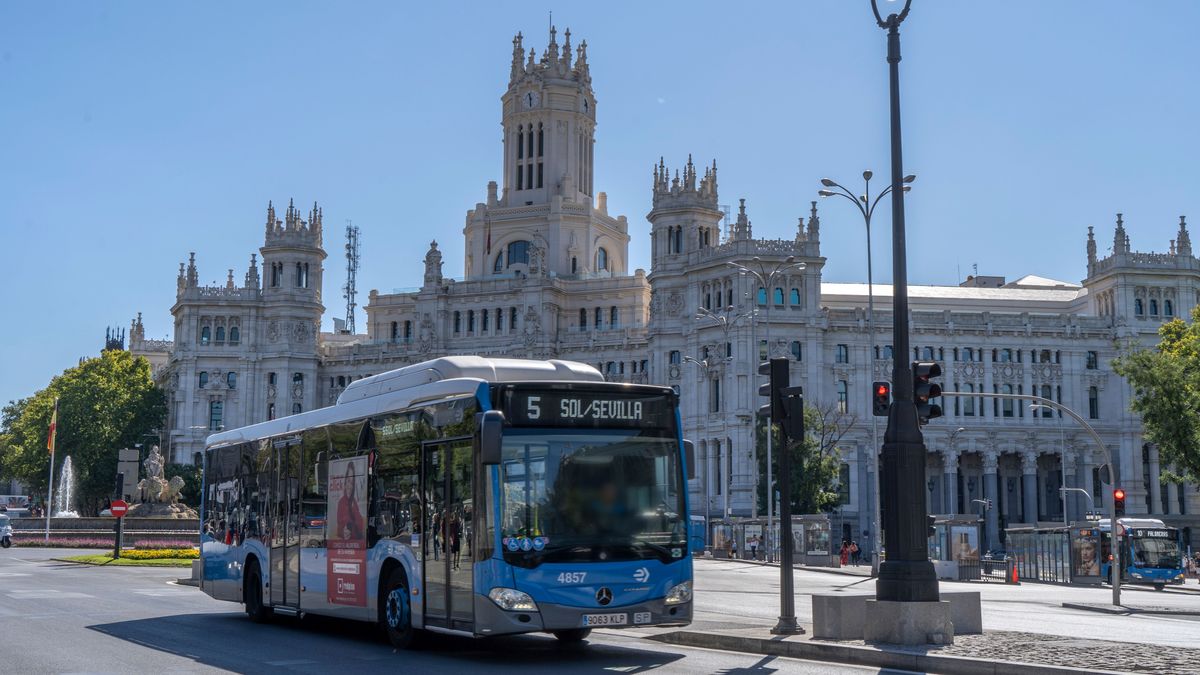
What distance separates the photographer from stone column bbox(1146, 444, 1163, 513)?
92.2 metres

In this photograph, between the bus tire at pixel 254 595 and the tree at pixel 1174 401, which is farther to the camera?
the tree at pixel 1174 401

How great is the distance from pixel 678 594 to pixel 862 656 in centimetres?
244

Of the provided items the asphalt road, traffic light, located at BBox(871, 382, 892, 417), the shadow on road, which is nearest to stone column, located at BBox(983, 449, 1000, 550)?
the asphalt road

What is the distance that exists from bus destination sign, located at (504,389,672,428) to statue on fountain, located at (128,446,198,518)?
175ft

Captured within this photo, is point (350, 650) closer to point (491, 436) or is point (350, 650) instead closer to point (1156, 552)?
point (491, 436)

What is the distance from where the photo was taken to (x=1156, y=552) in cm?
5294

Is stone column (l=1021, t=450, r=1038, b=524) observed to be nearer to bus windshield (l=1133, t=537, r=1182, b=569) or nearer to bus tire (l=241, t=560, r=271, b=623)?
bus windshield (l=1133, t=537, r=1182, b=569)

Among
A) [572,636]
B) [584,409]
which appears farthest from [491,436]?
[572,636]

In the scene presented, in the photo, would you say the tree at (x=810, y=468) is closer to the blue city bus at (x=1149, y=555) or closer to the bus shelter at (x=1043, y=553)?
the bus shelter at (x=1043, y=553)

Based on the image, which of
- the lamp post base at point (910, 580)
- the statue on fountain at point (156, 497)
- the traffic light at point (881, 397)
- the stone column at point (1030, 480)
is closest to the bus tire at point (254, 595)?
the traffic light at point (881, 397)

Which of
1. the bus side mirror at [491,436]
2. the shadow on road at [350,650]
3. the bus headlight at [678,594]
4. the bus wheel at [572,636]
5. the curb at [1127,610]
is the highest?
the bus side mirror at [491,436]

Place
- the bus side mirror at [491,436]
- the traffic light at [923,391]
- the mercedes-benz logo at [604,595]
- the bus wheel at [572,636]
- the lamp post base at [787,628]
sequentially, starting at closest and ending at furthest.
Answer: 1. the bus side mirror at [491,436]
2. the mercedes-benz logo at [604,595]
3. the traffic light at [923,391]
4. the lamp post base at [787,628]
5. the bus wheel at [572,636]

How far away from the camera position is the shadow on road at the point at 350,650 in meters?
16.2

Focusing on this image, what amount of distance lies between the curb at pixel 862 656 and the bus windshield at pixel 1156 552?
3971 centimetres
